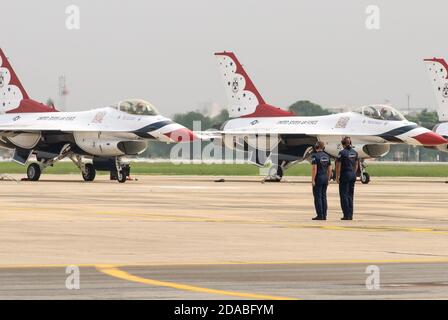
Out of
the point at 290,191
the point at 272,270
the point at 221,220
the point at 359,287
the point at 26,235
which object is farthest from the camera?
the point at 290,191

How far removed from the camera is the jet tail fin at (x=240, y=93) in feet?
223

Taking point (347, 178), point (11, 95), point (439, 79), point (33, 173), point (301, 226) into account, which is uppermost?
point (439, 79)

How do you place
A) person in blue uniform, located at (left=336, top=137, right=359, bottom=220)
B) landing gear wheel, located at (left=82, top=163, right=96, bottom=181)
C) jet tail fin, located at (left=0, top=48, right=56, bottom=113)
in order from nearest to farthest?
person in blue uniform, located at (left=336, top=137, right=359, bottom=220) → landing gear wheel, located at (left=82, top=163, right=96, bottom=181) → jet tail fin, located at (left=0, top=48, right=56, bottom=113)

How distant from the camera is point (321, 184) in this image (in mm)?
29359

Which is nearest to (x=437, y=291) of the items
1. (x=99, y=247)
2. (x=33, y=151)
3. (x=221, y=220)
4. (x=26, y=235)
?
(x=99, y=247)

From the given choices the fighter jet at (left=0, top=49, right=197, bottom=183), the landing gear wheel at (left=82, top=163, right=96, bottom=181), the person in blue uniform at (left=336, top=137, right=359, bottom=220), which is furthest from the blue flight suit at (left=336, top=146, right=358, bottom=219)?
the landing gear wheel at (left=82, top=163, right=96, bottom=181)

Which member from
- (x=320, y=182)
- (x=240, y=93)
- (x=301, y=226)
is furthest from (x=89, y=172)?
(x=301, y=226)

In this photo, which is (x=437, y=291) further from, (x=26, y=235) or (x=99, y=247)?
(x=26, y=235)

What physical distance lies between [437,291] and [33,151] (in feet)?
157

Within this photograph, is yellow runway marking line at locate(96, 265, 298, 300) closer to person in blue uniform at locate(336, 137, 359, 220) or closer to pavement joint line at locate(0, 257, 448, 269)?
pavement joint line at locate(0, 257, 448, 269)

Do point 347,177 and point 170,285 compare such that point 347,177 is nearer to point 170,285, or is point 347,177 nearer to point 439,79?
point 170,285

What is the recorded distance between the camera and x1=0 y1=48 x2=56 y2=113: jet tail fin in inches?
2505

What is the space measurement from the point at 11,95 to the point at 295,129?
14378 mm

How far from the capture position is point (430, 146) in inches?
2312
